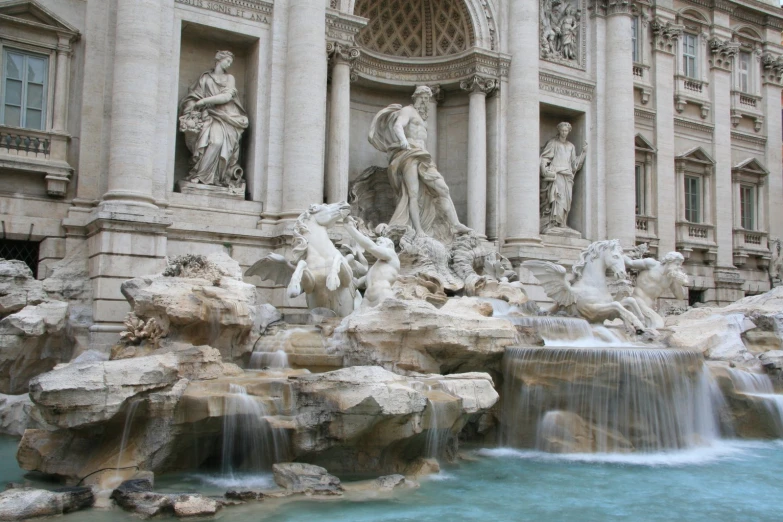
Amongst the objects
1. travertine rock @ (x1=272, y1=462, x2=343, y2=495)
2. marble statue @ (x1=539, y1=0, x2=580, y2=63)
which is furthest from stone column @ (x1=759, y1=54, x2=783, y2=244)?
travertine rock @ (x1=272, y1=462, x2=343, y2=495)

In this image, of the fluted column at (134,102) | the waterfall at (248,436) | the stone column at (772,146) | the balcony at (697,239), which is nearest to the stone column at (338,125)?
the fluted column at (134,102)

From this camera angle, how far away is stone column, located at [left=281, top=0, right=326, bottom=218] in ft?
46.2

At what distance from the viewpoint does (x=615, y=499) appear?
7.38 meters

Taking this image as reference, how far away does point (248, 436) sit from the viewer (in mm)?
7703

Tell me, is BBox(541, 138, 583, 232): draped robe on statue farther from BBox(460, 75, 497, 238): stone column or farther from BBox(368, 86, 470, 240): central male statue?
BBox(368, 86, 470, 240): central male statue

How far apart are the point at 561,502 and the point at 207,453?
12.2 feet

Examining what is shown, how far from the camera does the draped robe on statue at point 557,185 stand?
60.3ft

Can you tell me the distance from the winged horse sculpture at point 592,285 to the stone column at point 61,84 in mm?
8777

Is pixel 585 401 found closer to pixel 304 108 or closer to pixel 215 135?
pixel 304 108

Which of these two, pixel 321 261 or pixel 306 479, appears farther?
pixel 321 261

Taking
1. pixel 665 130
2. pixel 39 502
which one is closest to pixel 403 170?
pixel 665 130

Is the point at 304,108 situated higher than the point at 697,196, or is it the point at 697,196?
the point at 304,108

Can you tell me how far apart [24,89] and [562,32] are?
12.7m

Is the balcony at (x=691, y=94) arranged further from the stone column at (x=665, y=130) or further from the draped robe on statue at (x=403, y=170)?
the draped robe on statue at (x=403, y=170)
